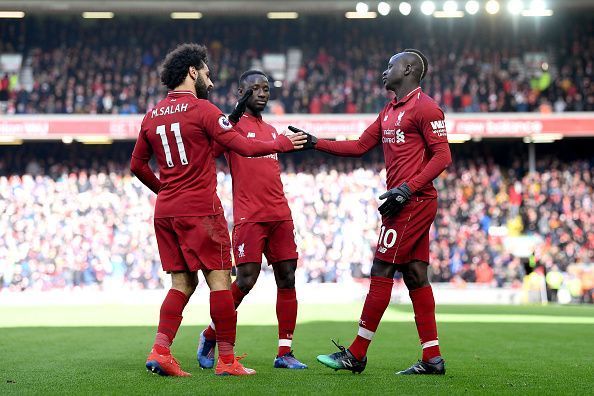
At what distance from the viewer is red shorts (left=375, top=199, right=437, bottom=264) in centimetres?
760

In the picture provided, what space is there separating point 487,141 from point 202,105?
92.2ft

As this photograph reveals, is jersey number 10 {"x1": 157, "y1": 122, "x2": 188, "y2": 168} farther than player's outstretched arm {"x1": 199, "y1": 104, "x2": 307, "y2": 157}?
Yes

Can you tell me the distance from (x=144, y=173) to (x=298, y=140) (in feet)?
4.46

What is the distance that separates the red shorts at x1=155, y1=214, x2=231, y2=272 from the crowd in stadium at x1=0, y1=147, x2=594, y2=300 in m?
20.8

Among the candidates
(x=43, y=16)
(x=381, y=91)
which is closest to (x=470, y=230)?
(x=381, y=91)

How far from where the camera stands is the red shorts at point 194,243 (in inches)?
285

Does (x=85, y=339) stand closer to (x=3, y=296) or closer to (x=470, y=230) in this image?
(x=3, y=296)

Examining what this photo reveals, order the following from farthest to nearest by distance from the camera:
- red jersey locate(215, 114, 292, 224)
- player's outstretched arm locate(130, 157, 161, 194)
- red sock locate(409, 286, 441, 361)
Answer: red jersey locate(215, 114, 292, 224) → player's outstretched arm locate(130, 157, 161, 194) → red sock locate(409, 286, 441, 361)

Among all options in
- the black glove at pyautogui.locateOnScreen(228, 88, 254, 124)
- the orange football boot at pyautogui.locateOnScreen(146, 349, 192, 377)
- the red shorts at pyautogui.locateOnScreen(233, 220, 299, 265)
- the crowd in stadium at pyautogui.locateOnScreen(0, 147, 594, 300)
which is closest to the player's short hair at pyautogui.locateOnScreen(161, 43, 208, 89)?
the black glove at pyautogui.locateOnScreen(228, 88, 254, 124)

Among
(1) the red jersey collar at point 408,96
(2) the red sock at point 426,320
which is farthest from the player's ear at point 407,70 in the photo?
(2) the red sock at point 426,320

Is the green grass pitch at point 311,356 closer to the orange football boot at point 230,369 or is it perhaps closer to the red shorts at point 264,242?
the orange football boot at point 230,369

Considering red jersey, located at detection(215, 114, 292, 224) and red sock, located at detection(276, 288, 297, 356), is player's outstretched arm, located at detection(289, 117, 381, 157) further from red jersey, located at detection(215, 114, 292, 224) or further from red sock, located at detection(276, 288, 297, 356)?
red sock, located at detection(276, 288, 297, 356)

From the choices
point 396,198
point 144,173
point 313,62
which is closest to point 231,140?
point 144,173

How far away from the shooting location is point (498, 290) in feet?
88.0
